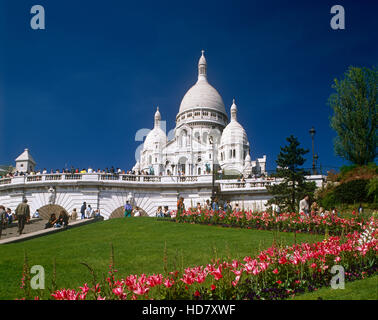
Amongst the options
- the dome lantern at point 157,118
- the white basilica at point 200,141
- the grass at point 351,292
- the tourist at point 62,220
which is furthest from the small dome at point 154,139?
the grass at point 351,292

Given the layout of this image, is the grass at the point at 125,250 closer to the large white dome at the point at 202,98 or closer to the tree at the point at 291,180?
the tree at the point at 291,180

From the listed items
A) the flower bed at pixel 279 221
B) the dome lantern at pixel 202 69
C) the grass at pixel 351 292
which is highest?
the dome lantern at pixel 202 69

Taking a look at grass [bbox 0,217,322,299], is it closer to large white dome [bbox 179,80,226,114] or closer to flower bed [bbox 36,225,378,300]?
flower bed [bbox 36,225,378,300]

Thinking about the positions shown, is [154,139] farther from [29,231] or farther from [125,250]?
[125,250]

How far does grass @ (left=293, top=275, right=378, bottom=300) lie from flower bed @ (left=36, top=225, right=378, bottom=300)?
1.26 feet

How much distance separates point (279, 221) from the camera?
15.9 metres

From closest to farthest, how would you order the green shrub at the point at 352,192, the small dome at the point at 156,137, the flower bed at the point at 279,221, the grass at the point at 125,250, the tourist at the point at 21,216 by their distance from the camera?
the grass at the point at 125,250
the flower bed at the point at 279,221
the tourist at the point at 21,216
the green shrub at the point at 352,192
the small dome at the point at 156,137

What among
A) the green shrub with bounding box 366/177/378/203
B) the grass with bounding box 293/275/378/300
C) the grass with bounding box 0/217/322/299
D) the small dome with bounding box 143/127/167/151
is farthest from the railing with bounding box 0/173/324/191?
the small dome with bounding box 143/127/167/151

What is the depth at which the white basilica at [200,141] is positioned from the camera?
2837 inches

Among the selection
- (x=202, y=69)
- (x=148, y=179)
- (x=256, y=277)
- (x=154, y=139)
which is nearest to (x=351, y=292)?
(x=256, y=277)

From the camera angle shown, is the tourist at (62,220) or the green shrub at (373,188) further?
the green shrub at (373,188)

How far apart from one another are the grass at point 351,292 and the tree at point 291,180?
15533mm

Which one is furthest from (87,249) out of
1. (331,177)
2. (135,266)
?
(331,177)

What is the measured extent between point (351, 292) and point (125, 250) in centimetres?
704
